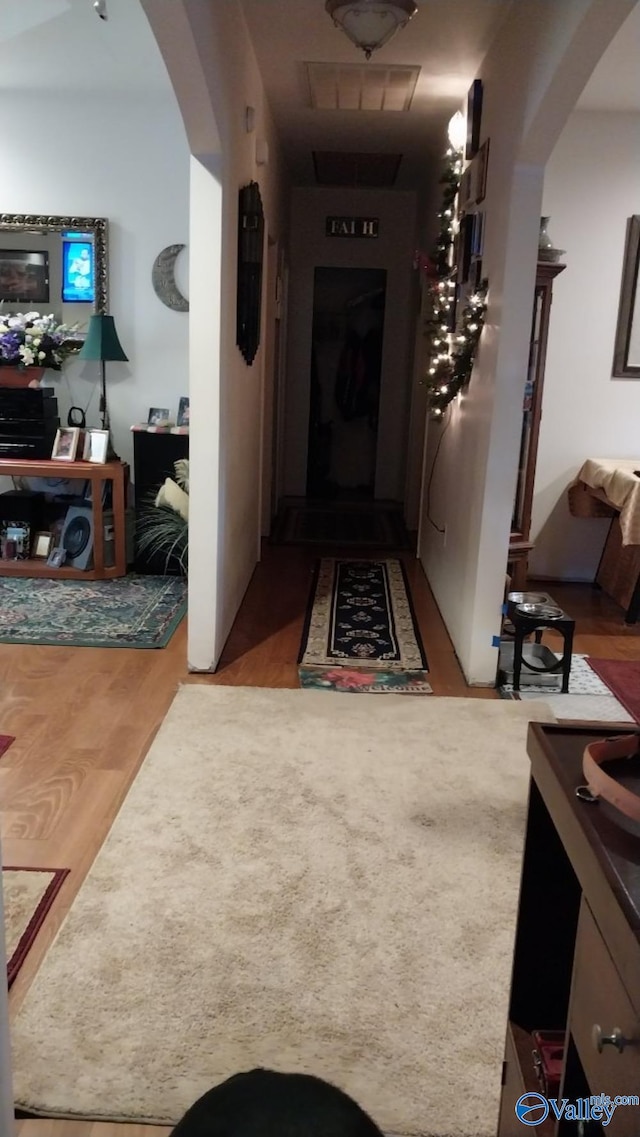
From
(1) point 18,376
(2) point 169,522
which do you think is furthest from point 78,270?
(2) point 169,522

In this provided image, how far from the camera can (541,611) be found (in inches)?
146

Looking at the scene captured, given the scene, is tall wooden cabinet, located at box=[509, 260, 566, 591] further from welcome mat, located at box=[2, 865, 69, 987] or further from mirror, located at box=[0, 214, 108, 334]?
welcome mat, located at box=[2, 865, 69, 987]

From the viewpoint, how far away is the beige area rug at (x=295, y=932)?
64.3 inches

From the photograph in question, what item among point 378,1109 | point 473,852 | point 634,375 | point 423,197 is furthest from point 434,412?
point 378,1109

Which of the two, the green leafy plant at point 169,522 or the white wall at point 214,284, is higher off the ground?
the white wall at point 214,284

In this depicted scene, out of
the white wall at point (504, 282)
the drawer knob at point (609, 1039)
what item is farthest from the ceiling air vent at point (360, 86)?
the drawer knob at point (609, 1039)

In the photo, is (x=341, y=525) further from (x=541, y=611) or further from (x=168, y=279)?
(x=541, y=611)

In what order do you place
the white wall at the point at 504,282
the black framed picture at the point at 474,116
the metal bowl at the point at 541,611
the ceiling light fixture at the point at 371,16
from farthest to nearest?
the black framed picture at the point at 474,116 → the metal bowl at the point at 541,611 → the white wall at the point at 504,282 → the ceiling light fixture at the point at 371,16

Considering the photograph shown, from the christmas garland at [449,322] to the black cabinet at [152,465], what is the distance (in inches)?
58.0

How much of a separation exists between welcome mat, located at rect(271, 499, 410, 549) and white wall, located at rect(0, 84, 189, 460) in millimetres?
1550

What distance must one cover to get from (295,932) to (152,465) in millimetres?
3480

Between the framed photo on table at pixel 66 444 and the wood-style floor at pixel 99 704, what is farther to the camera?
the framed photo on table at pixel 66 444

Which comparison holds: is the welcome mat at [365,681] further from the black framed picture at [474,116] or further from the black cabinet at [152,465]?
the black framed picture at [474,116]

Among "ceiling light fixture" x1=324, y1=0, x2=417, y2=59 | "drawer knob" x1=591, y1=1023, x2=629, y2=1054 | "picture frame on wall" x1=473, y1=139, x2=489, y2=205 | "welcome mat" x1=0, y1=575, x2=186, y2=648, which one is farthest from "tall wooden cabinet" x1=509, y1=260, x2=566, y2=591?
"drawer knob" x1=591, y1=1023, x2=629, y2=1054
